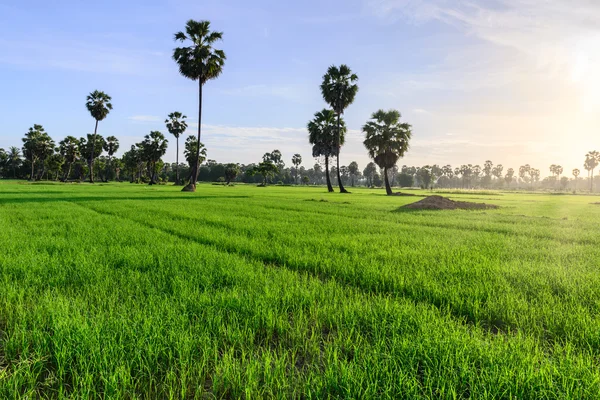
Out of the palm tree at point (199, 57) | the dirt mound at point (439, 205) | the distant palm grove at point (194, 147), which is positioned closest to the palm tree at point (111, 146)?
the distant palm grove at point (194, 147)

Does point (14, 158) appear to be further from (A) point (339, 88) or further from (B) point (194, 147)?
(A) point (339, 88)

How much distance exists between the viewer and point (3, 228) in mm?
9711

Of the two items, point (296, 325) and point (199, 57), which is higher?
point (199, 57)

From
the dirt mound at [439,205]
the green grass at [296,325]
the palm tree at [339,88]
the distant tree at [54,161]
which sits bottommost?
the green grass at [296,325]

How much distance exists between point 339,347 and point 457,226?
11.4 meters

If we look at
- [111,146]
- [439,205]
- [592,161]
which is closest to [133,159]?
[111,146]

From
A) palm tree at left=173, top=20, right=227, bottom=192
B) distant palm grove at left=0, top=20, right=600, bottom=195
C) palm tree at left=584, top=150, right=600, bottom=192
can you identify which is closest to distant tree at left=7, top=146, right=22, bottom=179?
distant palm grove at left=0, top=20, right=600, bottom=195

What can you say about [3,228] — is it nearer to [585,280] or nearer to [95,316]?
[95,316]

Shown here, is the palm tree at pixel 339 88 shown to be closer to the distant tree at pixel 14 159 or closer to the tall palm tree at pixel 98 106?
the tall palm tree at pixel 98 106

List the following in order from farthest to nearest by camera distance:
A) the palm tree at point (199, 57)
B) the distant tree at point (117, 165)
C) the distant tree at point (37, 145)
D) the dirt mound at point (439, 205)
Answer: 1. the distant tree at point (117, 165)
2. the distant tree at point (37, 145)
3. the palm tree at point (199, 57)
4. the dirt mound at point (439, 205)

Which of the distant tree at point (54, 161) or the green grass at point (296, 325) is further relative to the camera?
the distant tree at point (54, 161)

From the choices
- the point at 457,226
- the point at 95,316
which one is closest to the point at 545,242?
the point at 457,226

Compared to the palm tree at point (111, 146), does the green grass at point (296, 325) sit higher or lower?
lower

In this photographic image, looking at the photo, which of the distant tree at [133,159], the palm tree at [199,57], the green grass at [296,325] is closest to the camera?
the green grass at [296,325]
